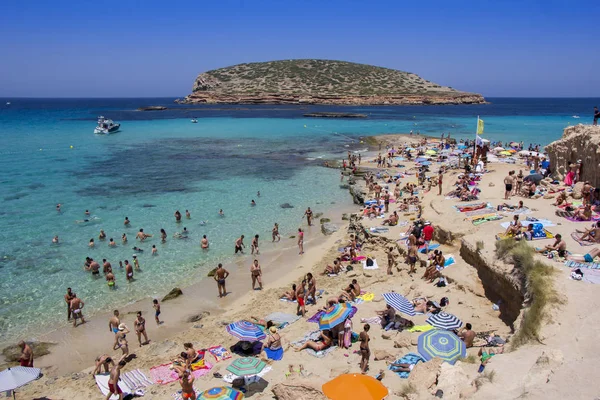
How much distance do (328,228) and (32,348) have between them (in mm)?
12722

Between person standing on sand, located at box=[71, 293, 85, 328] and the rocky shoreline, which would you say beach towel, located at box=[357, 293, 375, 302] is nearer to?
person standing on sand, located at box=[71, 293, 85, 328]

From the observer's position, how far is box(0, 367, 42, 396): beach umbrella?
27.0 ft

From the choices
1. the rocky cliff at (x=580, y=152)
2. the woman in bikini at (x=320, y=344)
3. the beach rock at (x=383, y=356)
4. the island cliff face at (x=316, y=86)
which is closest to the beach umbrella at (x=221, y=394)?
the woman in bikini at (x=320, y=344)

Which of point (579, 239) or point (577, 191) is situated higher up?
point (577, 191)

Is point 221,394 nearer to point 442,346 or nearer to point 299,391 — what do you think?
point 299,391

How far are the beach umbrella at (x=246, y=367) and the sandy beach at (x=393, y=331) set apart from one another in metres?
0.42

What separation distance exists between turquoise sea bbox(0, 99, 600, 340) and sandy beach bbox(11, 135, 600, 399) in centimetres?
205

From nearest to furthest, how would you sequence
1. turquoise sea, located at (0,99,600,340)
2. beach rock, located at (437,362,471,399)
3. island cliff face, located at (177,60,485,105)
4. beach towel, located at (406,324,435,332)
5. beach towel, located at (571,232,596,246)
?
beach rock, located at (437,362,471,399) → beach towel, located at (406,324,435,332) → beach towel, located at (571,232,596,246) → turquoise sea, located at (0,99,600,340) → island cliff face, located at (177,60,485,105)

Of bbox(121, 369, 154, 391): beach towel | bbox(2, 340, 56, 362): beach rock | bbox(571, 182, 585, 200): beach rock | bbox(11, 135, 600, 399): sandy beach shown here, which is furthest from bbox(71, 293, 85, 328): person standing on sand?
bbox(571, 182, 585, 200): beach rock

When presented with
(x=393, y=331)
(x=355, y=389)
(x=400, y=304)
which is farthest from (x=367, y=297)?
(x=355, y=389)

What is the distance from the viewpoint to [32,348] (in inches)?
435

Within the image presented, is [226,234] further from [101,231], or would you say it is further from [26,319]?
[26,319]

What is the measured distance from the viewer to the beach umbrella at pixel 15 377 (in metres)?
8.22

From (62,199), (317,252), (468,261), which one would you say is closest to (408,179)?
(317,252)
